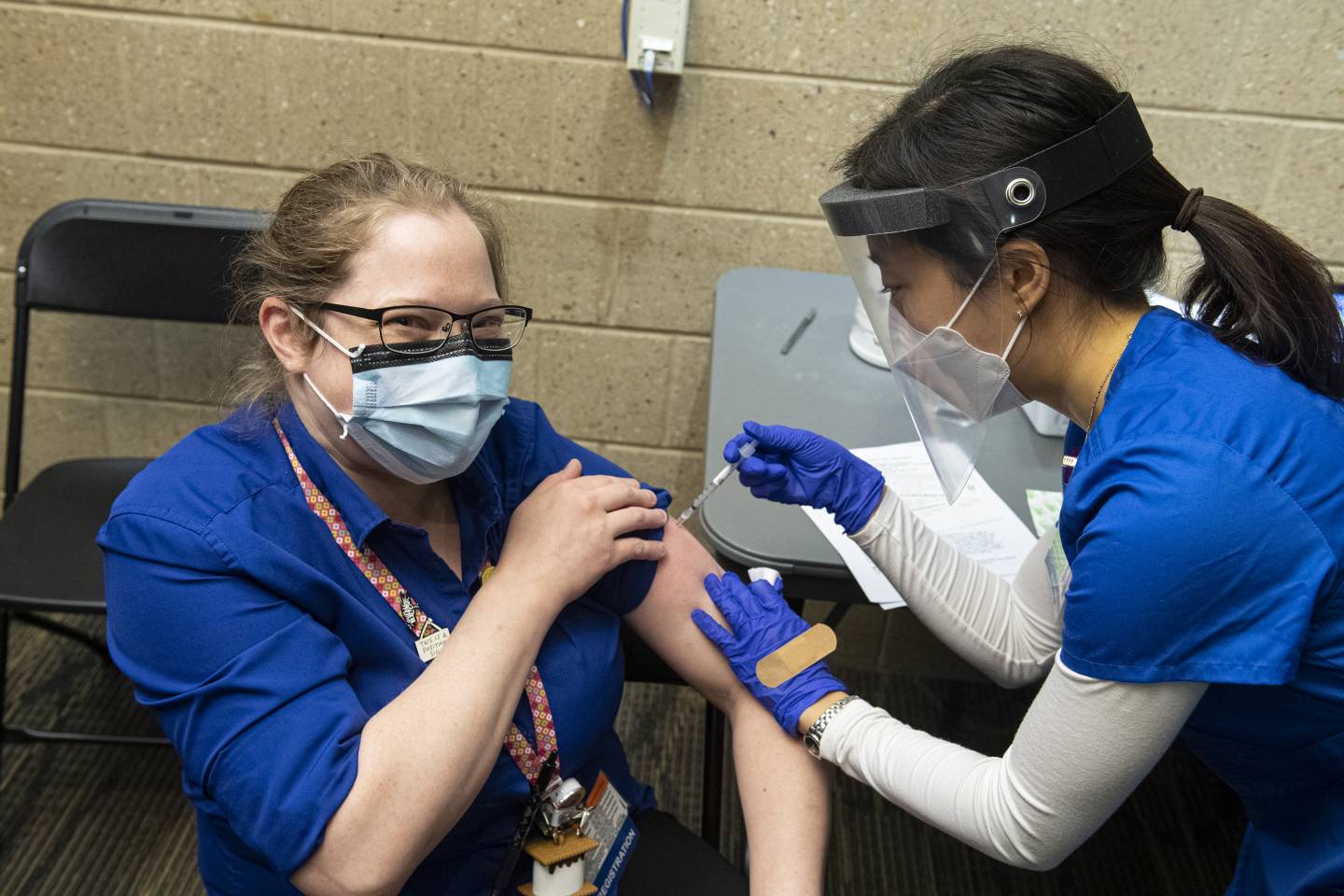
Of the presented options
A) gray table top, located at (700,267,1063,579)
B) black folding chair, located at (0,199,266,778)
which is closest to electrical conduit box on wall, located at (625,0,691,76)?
gray table top, located at (700,267,1063,579)

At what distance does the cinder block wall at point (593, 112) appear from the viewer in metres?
2.16

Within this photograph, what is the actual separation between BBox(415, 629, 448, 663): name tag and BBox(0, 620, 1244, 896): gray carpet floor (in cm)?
89

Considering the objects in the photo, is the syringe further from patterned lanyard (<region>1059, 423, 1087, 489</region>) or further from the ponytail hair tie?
the ponytail hair tie

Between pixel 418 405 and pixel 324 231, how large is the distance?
0.22 metres

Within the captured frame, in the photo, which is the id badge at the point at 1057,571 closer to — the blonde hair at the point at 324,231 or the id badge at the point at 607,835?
the id badge at the point at 607,835

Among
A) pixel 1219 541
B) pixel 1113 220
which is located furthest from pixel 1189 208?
pixel 1219 541

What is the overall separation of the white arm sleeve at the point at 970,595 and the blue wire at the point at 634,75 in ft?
3.75

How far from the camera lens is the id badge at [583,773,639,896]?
125 centimetres

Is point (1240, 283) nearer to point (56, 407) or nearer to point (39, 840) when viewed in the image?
point (39, 840)

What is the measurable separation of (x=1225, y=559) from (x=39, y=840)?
2.05 meters

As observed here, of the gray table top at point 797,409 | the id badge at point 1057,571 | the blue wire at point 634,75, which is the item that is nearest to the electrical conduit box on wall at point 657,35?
the blue wire at point 634,75

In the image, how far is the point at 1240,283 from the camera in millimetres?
1098

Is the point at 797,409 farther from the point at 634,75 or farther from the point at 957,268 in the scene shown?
the point at 634,75

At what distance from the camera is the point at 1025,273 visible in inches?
44.4
